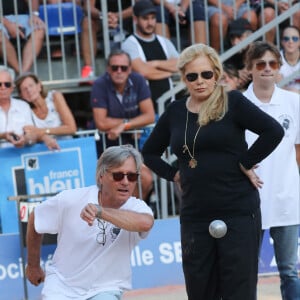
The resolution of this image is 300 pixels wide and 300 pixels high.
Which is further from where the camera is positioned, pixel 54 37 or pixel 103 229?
pixel 54 37

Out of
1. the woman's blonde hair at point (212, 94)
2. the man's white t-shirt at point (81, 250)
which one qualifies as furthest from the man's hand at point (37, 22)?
the man's white t-shirt at point (81, 250)

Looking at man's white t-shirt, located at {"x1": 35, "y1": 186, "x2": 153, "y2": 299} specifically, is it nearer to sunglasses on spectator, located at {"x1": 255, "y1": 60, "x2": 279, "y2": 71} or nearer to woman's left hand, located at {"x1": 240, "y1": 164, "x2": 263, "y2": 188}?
woman's left hand, located at {"x1": 240, "y1": 164, "x2": 263, "y2": 188}

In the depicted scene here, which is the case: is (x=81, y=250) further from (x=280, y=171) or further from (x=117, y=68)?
(x=117, y=68)

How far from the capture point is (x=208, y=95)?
17.3ft

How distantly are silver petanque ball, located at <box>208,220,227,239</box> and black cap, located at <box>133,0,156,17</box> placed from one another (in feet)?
15.9

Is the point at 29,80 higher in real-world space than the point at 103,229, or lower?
higher

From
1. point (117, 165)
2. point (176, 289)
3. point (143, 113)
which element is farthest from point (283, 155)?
point (143, 113)

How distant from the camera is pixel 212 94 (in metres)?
5.26

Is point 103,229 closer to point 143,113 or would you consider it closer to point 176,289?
point 176,289

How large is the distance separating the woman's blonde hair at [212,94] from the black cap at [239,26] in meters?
4.94

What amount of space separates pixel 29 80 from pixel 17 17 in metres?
1.05

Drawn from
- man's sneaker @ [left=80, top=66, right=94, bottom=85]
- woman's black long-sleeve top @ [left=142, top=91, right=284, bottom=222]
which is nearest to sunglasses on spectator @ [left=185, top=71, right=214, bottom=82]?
woman's black long-sleeve top @ [left=142, top=91, right=284, bottom=222]

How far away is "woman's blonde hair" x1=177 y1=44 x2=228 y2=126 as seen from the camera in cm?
517

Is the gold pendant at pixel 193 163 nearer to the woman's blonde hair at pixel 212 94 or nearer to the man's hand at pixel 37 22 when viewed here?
the woman's blonde hair at pixel 212 94
